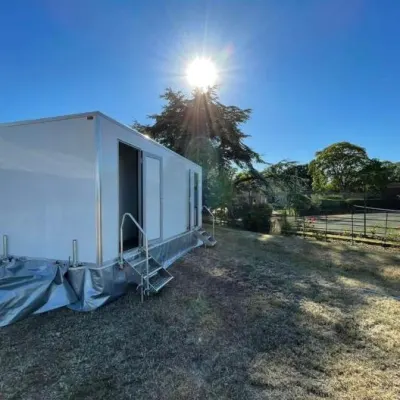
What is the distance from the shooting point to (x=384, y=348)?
2.78 meters

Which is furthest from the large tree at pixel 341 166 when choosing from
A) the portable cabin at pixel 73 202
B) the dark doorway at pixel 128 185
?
the portable cabin at pixel 73 202

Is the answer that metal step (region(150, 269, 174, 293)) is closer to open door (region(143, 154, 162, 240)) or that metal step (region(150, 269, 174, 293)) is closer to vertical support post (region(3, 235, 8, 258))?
open door (region(143, 154, 162, 240))

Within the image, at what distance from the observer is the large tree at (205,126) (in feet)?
50.8

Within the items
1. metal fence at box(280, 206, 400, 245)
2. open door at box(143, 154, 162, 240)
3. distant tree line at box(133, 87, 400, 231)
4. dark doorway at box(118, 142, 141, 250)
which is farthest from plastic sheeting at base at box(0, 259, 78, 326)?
distant tree line at box(133, 87, 400, 231)

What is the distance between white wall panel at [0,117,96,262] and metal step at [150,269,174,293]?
3.25ft

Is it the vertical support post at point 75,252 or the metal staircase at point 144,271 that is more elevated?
the vertical support post at point 75,252

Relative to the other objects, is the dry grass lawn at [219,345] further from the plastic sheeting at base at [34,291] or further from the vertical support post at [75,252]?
the vertical support post at [75,252]

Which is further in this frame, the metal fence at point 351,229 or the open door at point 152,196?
the metal fence at point 351,229

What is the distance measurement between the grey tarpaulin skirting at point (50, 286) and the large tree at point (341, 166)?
3751 cm

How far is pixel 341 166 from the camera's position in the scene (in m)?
36.2

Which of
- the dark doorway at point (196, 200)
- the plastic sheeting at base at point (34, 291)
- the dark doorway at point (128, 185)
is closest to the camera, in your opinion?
the plastic sheeting at base at point (34, 291)

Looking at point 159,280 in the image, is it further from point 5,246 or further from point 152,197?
point 5,246

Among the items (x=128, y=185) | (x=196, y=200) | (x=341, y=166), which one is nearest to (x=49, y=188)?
(x=128, y=185)

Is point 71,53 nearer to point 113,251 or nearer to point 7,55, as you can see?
point 7,55
